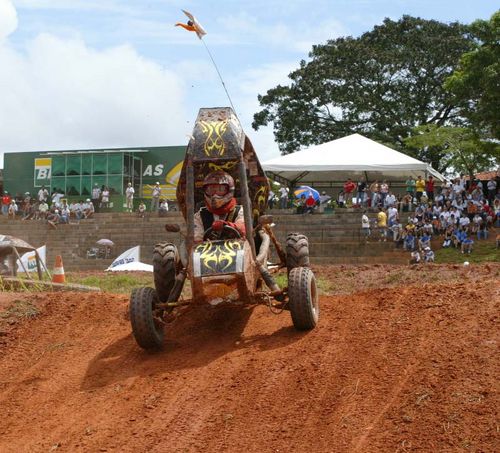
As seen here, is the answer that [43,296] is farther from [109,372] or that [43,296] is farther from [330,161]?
[330,161]

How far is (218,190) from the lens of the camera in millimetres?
10555

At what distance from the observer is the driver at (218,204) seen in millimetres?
10500

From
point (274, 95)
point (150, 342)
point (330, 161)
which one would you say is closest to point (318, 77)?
point (274, 95)

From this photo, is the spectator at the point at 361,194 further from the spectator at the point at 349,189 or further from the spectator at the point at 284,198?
the spectator at the point at 284,198

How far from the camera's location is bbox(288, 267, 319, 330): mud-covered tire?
954 cm

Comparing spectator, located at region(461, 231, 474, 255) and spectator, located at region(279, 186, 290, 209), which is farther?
spectator, located at region(279, 186, 290, 209)

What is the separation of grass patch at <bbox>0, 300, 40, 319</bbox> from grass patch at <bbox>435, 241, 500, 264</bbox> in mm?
13110

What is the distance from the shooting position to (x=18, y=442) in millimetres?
7754

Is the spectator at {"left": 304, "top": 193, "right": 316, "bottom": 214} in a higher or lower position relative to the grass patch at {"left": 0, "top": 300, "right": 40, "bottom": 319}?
higher

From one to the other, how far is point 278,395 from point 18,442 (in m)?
2.67

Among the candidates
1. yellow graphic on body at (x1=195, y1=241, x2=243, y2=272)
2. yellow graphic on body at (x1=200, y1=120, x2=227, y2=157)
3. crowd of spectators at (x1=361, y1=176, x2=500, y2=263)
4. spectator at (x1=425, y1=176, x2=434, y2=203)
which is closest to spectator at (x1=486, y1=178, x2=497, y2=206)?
crowd of spectators at (x1=361, y1=176, x2=500, y2=263)

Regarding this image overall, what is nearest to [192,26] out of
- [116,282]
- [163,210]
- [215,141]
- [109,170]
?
[215,141]

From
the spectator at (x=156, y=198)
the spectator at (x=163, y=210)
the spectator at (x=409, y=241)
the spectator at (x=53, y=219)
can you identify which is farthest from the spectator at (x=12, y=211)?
the spectator at (x=409, y=241)

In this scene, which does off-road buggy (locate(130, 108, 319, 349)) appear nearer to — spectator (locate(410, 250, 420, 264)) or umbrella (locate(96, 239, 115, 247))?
spectator (locate(410, 250, 420, 264))
